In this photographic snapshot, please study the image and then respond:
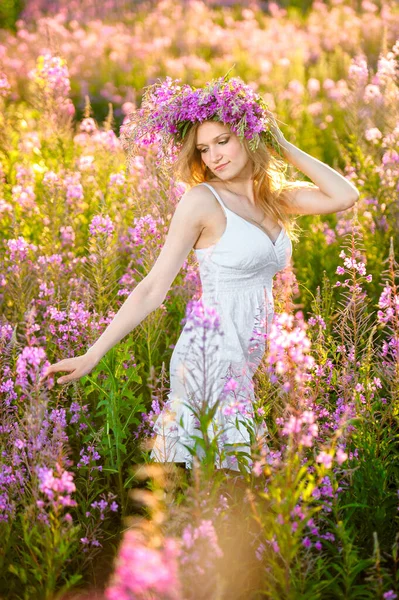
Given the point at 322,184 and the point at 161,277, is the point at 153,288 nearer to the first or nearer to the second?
the point at 161,277

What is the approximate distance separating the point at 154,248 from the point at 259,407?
1296 mm

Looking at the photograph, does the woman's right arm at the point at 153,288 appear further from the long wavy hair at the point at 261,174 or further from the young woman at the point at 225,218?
the long wavy hair at the point at 261,174

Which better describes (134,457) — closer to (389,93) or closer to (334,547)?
(334,547)

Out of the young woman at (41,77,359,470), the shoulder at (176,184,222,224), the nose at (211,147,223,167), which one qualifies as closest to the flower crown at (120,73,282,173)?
the young woman at (41,77,359,470)

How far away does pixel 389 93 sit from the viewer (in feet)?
17.1

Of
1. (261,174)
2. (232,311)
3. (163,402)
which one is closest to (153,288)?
(232,311)

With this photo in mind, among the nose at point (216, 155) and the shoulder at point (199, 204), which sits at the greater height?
the nose at point (216, 155)

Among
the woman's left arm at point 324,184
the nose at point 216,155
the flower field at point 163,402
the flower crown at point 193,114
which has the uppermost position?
the flower crown at point 193,114

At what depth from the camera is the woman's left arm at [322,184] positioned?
3279 mm

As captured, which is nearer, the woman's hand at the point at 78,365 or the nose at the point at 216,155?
the woman's hand at the point at 78,365

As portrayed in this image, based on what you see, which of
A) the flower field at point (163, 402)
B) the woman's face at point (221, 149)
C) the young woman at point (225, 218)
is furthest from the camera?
the woman's face at point (221, 149)

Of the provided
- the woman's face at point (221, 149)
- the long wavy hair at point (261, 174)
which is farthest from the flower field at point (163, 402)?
the woman's face at point (221, 149)

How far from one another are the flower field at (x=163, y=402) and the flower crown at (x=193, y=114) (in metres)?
0.44

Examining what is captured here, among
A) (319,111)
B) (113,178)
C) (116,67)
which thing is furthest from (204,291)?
(116,67)
